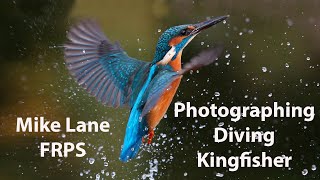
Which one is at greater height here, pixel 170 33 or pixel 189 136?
pixel 170 33

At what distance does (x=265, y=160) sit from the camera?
10.8ft

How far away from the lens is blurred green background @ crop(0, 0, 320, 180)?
3.25 metres

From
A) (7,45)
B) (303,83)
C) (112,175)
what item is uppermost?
(7,45)

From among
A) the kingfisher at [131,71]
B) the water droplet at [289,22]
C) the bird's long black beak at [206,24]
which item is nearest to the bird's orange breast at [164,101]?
the kingfisher at [131,71]

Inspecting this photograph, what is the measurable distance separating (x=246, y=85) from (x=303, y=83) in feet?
0.75

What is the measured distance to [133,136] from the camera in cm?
318

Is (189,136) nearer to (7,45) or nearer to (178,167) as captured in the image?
(178,167)

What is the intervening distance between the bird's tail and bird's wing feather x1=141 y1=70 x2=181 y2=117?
0.04 meters

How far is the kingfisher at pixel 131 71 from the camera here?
3.11 meters

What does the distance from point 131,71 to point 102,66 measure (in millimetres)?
114

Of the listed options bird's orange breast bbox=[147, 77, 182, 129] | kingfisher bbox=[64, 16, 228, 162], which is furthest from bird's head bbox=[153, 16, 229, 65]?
bird's orange breast bbox=[147, 77, 182, 129]

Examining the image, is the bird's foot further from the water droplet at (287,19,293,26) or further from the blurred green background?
the water droplet at (287,19,293,26)

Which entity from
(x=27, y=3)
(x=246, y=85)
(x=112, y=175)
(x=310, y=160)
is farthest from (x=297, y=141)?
(x=27, y=3)

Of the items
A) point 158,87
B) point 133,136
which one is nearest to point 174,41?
point 158,87
